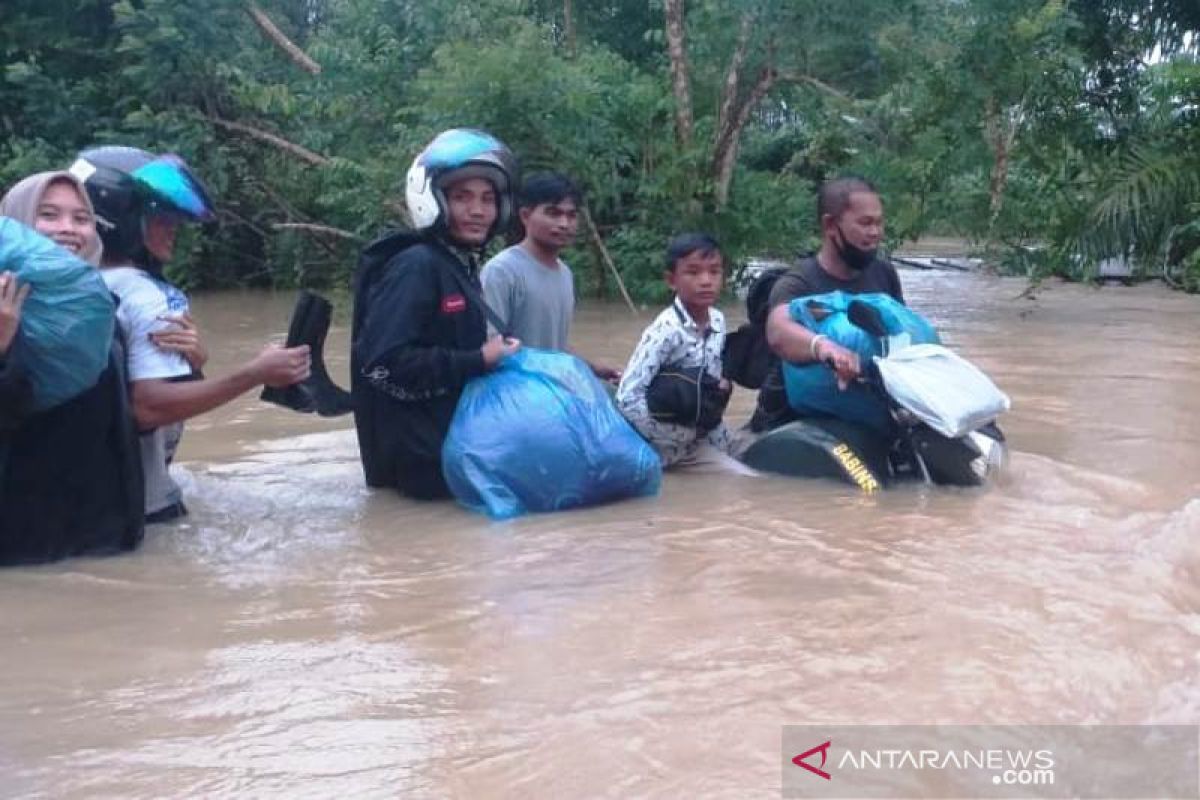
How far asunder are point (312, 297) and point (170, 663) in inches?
60.3

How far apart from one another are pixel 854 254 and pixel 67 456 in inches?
122

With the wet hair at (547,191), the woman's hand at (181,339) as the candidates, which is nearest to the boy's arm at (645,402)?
the wet hair at (547,191)

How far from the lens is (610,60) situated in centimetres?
1373

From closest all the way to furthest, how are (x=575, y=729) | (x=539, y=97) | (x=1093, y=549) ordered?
(x=575, y=729) → (x=1093, y=549) → (x=539, y=97)

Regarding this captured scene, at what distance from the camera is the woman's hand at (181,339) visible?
476cm

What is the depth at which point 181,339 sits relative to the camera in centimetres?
479

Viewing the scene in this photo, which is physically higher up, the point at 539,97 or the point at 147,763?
the point at 539,97

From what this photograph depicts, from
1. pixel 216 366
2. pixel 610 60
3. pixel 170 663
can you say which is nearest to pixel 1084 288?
pixel 610 60

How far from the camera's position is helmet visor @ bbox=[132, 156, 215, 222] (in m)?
4.87

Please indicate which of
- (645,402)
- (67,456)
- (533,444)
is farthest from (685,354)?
(67,456)

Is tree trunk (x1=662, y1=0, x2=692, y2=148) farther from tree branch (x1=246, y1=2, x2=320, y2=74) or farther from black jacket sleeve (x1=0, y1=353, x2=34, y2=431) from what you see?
black jacket sleeve (x1=0, y1=353, x2=34, y2=431)

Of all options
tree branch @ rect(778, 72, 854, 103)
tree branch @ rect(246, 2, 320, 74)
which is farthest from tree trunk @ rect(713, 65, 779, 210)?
tree branch @ rect(246, 2, 320, 74)

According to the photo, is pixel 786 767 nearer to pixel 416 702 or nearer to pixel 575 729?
pixel 575 729

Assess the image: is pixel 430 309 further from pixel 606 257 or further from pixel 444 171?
pixel 606 257
